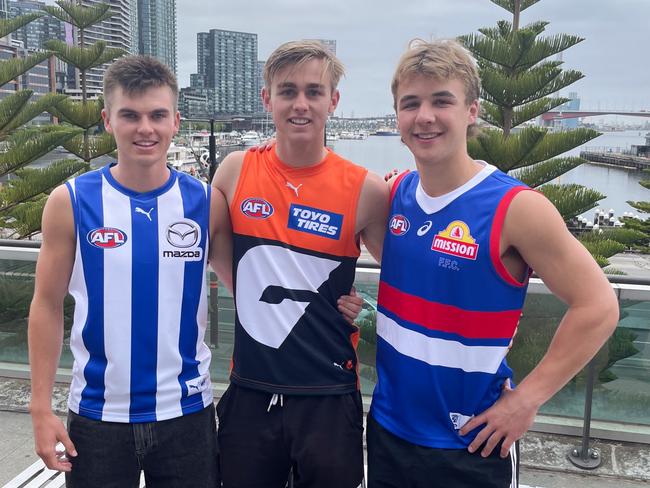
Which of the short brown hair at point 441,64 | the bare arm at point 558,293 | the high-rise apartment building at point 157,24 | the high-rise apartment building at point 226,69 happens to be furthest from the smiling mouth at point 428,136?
the high-rise apartment building at point 226,69

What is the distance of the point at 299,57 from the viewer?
184 cm

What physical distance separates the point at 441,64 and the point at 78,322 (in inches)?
50.2

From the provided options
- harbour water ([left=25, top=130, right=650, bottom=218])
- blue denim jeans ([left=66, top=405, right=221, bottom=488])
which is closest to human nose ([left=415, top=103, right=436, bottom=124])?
blue denim jeans ([left=66, top=405, right=221, bottom=488])

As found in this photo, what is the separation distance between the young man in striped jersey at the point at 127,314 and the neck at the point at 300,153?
0.35 m

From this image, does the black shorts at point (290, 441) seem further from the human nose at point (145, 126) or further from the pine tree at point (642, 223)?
the pine tree at point (642, 223)

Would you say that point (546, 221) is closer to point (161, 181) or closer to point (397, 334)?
point (397, 334)

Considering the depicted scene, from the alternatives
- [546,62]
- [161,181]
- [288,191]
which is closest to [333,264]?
[288,191]

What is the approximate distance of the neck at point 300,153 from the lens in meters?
1.89

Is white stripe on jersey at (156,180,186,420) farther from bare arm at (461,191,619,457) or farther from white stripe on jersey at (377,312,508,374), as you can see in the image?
bare arm at (461,191,619,457)

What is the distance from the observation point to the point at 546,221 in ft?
5.03

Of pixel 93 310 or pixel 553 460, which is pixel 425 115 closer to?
pixel 93 310

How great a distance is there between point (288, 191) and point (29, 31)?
4136 cm

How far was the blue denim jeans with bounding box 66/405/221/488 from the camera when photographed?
1725 millimetres

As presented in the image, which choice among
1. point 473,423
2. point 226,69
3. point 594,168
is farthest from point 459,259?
point 594,168
